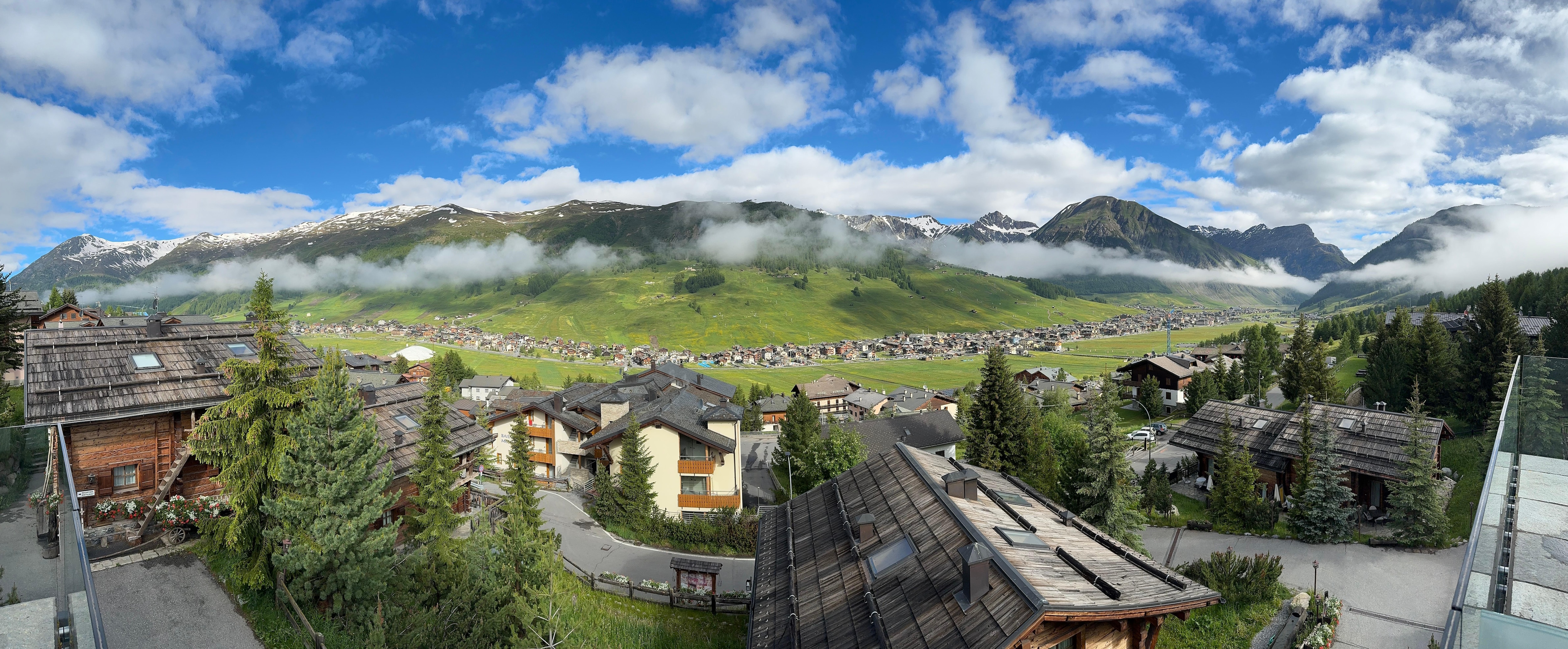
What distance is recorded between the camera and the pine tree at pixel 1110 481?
2903 centimetres

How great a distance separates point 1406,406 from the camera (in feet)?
185

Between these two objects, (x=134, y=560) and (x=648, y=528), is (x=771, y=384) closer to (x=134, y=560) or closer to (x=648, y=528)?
(x=648, y=528)

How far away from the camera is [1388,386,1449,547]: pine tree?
2992cm

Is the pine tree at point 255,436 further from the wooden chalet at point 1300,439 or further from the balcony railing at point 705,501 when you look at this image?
the wooden chalet at point 1300,439

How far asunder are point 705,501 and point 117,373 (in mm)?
30238

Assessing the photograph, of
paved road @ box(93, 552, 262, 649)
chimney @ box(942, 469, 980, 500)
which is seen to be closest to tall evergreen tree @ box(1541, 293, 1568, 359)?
chimney @ box(942, 469, 980, 500)

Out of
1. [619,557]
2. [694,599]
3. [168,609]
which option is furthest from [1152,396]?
[168,609]

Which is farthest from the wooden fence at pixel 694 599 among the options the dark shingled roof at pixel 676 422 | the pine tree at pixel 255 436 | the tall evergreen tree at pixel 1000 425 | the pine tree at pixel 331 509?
the tall evergreen tree at pixel 1000 425

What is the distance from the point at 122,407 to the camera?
20203 millimetres

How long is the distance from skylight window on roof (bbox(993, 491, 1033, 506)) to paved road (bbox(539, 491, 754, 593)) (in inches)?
547

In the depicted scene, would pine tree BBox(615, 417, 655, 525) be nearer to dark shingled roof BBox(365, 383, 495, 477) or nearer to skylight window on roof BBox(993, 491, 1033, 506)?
dark shingled roof BBox(365, 383, 495, 477)

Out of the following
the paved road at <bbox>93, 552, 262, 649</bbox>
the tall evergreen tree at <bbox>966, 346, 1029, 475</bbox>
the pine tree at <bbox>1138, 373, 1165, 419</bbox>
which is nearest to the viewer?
the paved road at <bbox>93, 552, 262, 649</bbox>

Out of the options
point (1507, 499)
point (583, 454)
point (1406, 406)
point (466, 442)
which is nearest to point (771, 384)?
point (583, 454)

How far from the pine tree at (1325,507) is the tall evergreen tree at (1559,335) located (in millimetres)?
34745
